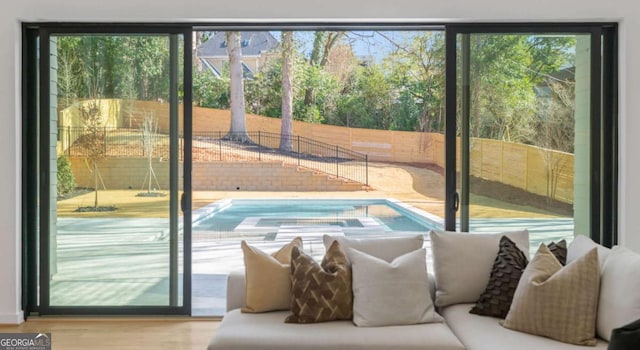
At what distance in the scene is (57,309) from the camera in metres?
4.50

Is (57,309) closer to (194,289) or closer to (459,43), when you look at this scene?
(194,289)

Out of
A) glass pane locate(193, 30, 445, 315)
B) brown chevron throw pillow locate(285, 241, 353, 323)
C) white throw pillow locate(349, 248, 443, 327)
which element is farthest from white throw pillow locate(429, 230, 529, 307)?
glass pane locate(193, 30, 445, 315)

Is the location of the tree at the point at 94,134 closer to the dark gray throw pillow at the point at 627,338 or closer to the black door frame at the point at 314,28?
the black door frame at the point at 314,28

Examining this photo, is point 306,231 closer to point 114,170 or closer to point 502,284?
A: point 114,170

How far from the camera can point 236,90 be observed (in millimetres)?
8672

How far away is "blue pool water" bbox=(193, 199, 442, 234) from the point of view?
354 inches

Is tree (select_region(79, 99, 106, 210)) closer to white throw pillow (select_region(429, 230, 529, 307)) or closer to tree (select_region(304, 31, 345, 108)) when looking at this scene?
white throw pillow (select_region(429, 230, 529, 307))

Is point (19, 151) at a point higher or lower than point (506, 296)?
higher

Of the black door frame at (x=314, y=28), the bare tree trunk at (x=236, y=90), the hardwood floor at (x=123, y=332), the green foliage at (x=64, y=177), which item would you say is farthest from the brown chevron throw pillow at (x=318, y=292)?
the bare tree trunk at (x=236, y=90)

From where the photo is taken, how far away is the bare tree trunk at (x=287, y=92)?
8523 millimetres

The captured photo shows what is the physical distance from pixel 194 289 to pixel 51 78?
2467 millimetres

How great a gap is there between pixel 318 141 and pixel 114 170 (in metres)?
4.53

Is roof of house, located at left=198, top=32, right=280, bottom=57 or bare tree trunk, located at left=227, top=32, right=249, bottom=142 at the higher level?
roof of house, located at left=198, top=32, right=280, bottom=57

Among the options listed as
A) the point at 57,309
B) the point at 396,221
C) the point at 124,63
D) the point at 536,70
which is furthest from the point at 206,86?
the point at 536,70
